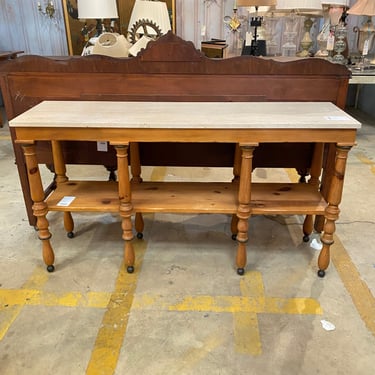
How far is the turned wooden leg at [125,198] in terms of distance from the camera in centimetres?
185

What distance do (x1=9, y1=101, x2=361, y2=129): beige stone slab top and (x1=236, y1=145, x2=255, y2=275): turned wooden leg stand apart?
153 millimetres

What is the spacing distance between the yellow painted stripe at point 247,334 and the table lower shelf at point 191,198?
0.52 meters

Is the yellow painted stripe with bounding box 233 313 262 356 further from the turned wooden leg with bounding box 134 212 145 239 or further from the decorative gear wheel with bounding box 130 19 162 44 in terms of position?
the decorative gear wheel with bounding box 130 19 162 44

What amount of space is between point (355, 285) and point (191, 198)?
974 mm

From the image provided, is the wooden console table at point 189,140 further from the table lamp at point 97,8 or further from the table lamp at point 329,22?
the table lamp at point 329,22

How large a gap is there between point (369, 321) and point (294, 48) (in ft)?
14.7

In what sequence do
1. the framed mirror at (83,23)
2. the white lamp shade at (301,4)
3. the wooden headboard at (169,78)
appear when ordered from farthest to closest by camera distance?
the framed mirror at (83,23), the white lamp shade at (301,4), the wooden headboard at (169,78)

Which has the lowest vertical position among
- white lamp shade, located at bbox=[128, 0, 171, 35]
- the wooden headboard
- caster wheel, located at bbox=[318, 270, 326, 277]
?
caster wheel, located at bbox=[318, 270, 326, 277]

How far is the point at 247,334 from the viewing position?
5.59 ft

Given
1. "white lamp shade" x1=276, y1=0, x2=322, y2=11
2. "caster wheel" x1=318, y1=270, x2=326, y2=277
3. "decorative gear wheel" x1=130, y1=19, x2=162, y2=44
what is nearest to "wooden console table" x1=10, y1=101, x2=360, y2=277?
"caster wheel" x1=318, y1=270, x2=326, y2=277

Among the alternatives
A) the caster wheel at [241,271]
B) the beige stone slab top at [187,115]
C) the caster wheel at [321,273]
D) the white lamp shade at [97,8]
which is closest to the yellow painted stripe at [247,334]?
the caster wheel at [241,271]

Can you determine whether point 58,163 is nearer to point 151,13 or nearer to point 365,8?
point 151,13

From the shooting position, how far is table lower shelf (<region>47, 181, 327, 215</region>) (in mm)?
1998

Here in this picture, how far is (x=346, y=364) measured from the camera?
155 cm
